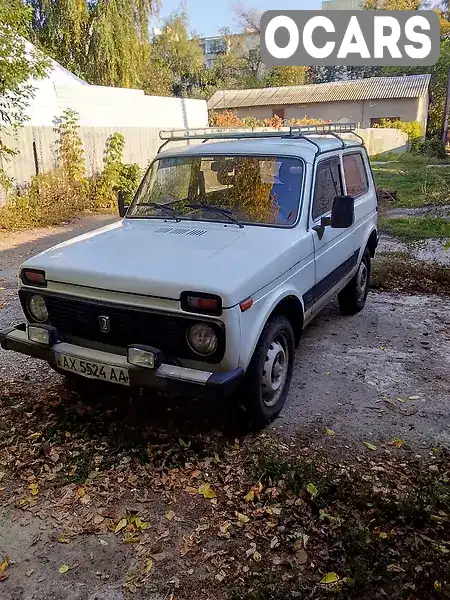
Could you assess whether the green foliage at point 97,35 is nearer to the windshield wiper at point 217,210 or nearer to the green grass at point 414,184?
the green grass at point 414,184

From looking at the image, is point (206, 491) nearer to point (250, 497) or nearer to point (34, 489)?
point (250, 497)

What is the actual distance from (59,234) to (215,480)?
29.0ft

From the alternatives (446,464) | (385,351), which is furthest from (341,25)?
(446,464)

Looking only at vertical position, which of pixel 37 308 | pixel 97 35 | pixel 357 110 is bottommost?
pixel 37 308

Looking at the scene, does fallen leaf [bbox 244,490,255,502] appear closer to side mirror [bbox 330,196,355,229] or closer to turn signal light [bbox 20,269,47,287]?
turn signal light [bbox 20,269,47,287]

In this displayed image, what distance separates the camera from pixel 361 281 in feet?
20.2

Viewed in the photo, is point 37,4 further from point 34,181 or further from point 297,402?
point 297,402

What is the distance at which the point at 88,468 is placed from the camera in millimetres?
3432

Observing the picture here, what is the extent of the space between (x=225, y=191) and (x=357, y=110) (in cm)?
3676

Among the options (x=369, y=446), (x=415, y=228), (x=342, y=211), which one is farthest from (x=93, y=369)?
(x=415, y=228)

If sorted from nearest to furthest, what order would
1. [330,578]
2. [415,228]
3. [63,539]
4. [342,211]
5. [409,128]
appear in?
[330,578], [63,539], [342,211], [415,228], [409,128]

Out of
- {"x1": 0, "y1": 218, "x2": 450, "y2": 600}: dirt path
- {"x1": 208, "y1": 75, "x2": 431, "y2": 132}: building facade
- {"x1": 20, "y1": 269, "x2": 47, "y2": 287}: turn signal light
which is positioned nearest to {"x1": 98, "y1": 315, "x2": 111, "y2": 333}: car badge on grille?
{"x1": 20, "y1": 269, "x2": 47, "y2": 287}: turn signal light

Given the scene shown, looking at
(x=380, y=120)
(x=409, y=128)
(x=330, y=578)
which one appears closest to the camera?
(x=330, y=578)

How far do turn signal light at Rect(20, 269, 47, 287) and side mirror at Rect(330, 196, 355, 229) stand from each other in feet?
7.42
